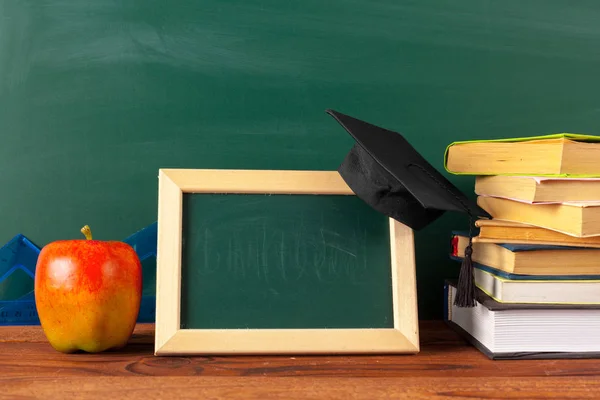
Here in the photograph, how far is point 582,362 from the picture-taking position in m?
0.93

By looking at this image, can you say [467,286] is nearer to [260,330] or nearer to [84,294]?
[260,330]

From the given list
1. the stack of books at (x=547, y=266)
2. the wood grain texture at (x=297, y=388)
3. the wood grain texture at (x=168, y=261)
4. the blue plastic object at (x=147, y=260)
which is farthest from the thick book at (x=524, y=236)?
the blue plastic object at (x=147, y=260)

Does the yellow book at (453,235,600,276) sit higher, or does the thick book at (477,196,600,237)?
the thick book at (477,196,600,237)

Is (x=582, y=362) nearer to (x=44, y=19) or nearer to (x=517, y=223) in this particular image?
(x=517, y=223)

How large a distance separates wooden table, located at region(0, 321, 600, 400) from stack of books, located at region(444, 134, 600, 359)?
4 cm

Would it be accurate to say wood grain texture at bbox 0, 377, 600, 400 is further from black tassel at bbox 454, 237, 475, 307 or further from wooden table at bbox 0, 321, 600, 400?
black tassel at bbox 454, 237, 475, 307

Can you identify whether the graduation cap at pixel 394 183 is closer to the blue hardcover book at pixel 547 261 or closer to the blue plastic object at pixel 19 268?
the blue hardcover book at pixel 547 261

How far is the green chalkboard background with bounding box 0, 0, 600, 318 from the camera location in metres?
1.21

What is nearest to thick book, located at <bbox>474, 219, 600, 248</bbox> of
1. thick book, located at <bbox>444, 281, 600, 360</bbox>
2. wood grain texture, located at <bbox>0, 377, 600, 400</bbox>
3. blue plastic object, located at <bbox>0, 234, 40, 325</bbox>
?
thick book, located at <bbox>444, 281, 600, 360</bbox>

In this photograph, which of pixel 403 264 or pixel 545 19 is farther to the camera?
pixel 545 19

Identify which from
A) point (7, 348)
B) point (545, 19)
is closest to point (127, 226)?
point (7, 348)

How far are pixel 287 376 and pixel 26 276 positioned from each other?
69 cm

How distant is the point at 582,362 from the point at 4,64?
129cm

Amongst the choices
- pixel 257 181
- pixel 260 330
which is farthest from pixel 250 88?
pixel 260 330
